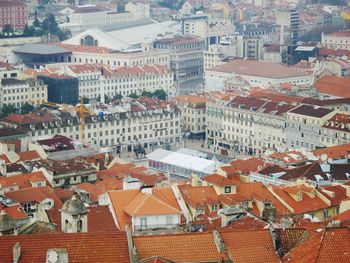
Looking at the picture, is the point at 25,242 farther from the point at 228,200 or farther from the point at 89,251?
the point at 228,200

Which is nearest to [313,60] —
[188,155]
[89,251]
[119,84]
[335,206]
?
[119,84]

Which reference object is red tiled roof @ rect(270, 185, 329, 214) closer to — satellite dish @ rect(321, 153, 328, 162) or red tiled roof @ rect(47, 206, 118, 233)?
red tiled roof @ rect(47, 206, 118, 233)

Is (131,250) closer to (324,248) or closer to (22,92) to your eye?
(324,248)

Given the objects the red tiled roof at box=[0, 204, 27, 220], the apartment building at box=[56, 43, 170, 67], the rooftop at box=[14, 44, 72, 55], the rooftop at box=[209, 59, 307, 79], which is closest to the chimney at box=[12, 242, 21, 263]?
the red tiled roof at box=[0, 204, 27, 220]

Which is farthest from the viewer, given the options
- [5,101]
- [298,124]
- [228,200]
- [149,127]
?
[5,101]

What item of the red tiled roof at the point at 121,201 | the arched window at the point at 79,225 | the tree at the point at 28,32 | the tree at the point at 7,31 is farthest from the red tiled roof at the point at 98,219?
the tree at the point at 28,32
